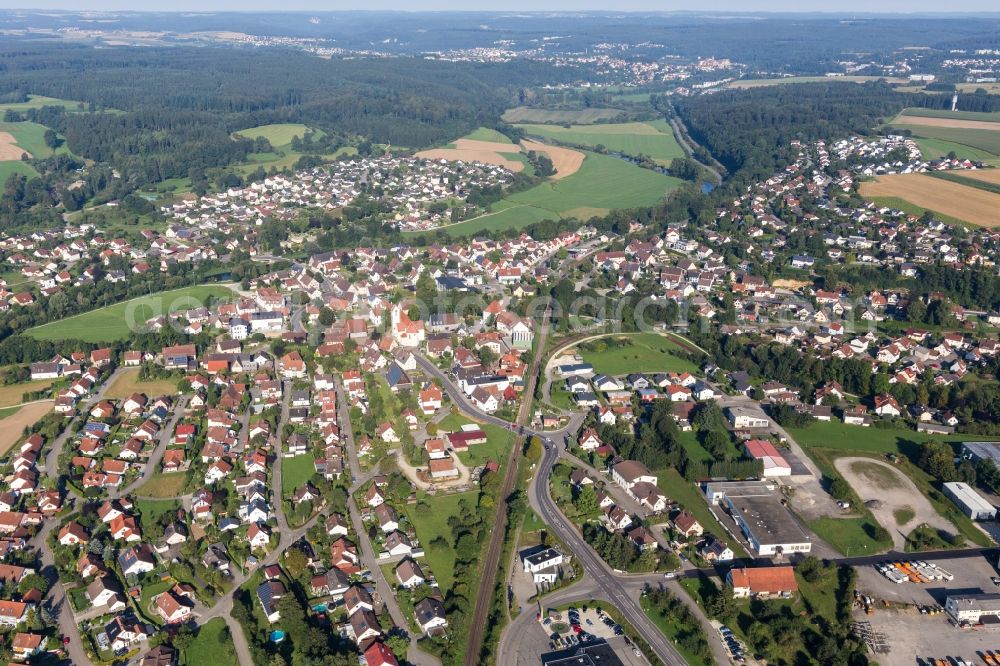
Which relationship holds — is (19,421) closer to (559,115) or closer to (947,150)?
(947,150)

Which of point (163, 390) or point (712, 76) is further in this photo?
point (712, 76)

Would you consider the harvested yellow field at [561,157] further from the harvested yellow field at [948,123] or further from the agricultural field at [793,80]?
the agricultural field at [793,80]

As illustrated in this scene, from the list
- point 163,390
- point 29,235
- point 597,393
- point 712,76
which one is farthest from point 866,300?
point 712,76

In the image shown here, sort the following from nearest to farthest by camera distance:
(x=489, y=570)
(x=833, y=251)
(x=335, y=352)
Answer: (x=489, y=570) < (x=335, y=352) < (x=833, y=251)

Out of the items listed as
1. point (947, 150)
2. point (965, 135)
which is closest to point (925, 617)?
point (947, 150)

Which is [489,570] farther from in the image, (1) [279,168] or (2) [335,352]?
(1) [279,168]

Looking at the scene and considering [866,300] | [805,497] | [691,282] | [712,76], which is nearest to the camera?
[805,497]
